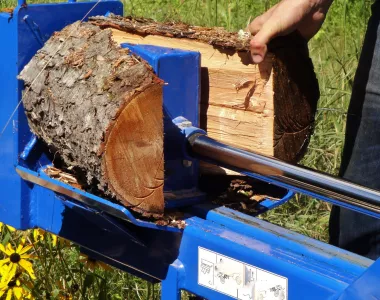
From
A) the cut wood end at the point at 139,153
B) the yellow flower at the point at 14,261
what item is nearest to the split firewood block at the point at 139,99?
the cut wood end at the point at 139,153

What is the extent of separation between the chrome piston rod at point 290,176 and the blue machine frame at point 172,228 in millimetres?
98

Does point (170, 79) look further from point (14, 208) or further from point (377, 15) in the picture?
point (377, 15)

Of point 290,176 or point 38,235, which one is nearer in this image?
point 290,176

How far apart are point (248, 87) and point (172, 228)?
54 centimetres

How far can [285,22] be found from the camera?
7.46 ft

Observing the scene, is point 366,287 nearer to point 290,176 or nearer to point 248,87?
point 290,176

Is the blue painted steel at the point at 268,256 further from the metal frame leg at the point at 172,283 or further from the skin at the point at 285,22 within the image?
the skin at the point at 285,22

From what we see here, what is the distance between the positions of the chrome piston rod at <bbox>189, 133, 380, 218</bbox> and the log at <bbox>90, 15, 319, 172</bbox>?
20 centimetres

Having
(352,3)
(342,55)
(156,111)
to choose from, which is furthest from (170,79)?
(352,3)

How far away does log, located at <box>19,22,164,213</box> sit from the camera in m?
1.96

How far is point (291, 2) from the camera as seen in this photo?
91.2 inches

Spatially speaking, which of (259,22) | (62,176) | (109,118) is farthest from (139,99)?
(259,22)

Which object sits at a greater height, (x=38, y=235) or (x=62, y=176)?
(x=62, y=176)

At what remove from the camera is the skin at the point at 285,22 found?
7.39 feet
